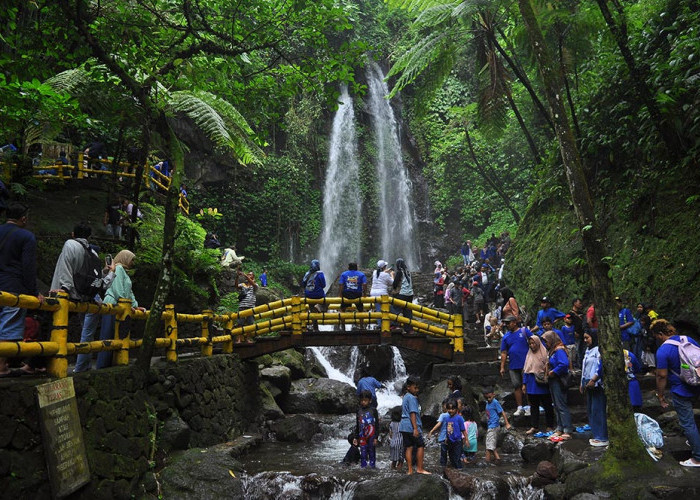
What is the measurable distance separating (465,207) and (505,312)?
67.8 feet

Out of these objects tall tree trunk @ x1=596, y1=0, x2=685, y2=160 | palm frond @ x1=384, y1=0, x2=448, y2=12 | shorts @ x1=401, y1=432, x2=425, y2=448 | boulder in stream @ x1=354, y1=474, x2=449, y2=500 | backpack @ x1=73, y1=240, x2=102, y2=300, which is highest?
palm frond @ x1=384, y1=0, x2=448, y2=12

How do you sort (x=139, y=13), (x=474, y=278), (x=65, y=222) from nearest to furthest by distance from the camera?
(x=139, y=13) → (x=65, y=222) → (x=474, y=278)

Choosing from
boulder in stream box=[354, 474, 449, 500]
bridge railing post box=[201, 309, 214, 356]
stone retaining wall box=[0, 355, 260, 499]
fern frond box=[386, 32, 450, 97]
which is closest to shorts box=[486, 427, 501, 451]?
boulder in stream box=[354, 474, 449, 500]

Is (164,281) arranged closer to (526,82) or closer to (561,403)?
(561,403)

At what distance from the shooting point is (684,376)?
6.68m

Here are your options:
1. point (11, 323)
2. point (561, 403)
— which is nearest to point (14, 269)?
point (11, 323)

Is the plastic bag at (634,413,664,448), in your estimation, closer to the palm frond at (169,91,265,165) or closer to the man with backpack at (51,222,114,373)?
the man with backpack at (51,222,114,373)

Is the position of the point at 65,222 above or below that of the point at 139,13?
below

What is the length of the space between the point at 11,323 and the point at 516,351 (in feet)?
26.6

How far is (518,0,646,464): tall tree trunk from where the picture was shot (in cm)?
674

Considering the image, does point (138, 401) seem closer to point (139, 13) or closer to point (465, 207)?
point (139, 13)

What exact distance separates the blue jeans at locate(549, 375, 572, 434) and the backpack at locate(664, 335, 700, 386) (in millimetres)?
2397

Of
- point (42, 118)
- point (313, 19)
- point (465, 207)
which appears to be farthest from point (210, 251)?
point (465, 207)

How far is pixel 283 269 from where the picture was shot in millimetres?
26969
